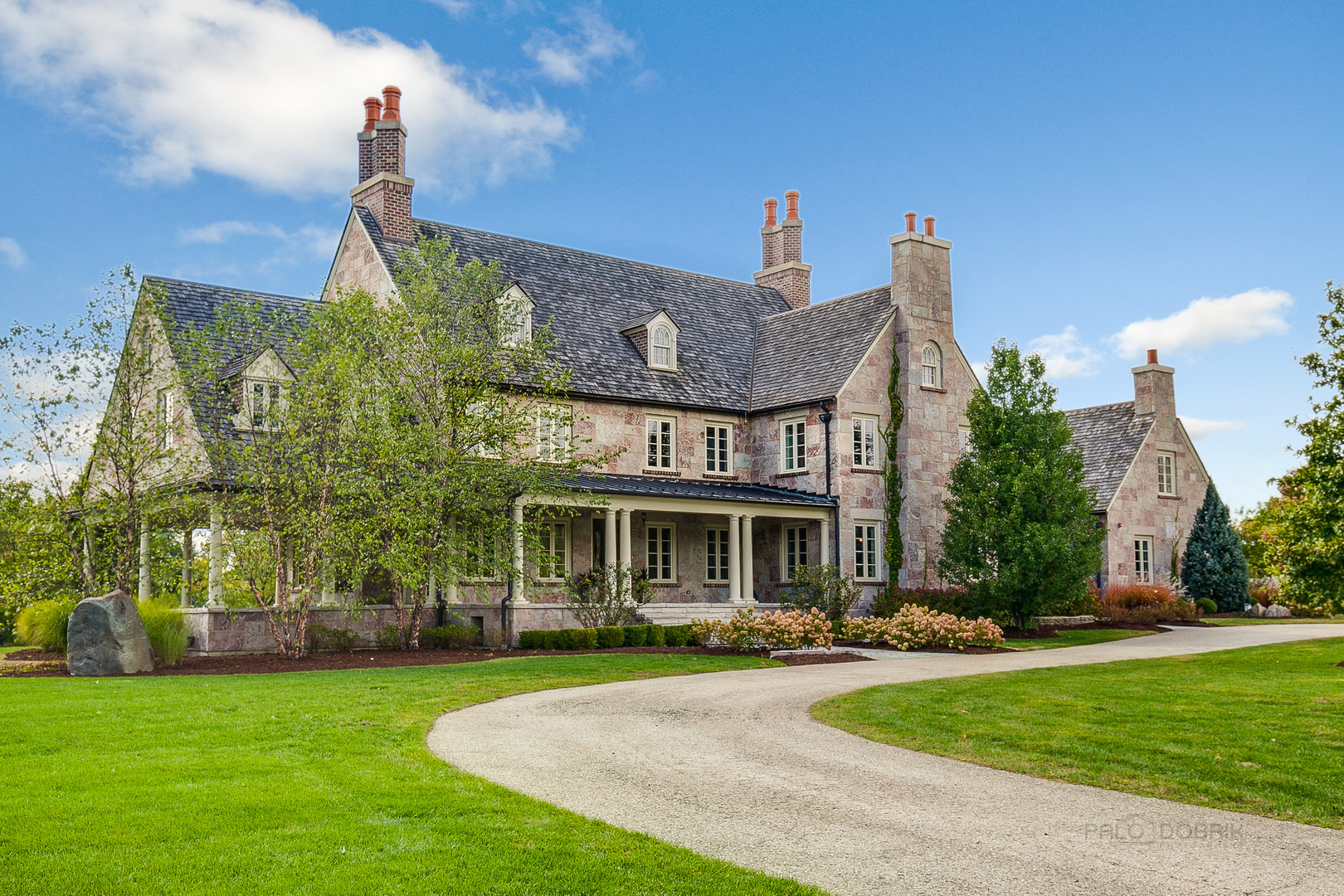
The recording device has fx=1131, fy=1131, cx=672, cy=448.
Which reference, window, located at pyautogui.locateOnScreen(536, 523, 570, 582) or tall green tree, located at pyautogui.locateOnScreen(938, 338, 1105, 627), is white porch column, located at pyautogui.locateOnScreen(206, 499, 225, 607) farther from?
tall green tree, located at pyautogui.locateOnScreen(938, 338, 1105, 627)

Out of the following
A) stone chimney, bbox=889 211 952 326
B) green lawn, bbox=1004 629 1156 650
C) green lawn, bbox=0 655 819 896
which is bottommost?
green lawn, bbox=1004 629 1156 650

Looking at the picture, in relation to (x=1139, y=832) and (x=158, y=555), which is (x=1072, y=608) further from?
(x=1139, y=832)

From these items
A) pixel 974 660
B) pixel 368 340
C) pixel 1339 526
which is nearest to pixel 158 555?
pixel 368 340

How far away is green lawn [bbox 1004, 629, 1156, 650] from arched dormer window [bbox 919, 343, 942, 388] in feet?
24.5

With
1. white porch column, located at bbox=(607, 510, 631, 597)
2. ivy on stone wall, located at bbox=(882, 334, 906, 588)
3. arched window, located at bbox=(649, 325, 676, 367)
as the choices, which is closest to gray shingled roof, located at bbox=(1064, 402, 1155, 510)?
ivy on stone wall, located at bbox=(882, 334, 906, 588)

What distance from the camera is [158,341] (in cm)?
2073

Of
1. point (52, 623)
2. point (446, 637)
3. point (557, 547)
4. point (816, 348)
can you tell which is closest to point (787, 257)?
point (816, 348)

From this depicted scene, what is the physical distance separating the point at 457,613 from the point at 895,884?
1955cm

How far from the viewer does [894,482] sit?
1177 inches

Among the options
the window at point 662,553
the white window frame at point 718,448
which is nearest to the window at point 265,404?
the window at point 662,553

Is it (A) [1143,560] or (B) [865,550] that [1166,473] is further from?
(B) [865,550]

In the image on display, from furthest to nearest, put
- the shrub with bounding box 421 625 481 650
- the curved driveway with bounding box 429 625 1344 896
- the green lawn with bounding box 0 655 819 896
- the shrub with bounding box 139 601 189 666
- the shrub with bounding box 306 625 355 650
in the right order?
the shrub with bounding box 421 625 481 650 < the shrub with bounding box 306 625 355 650 < the shrub with bounding box 139 601 189 666 < the curved driveway with bounding box 429 625 1344 896 < the green lawn with bounding box 0 655 819 896

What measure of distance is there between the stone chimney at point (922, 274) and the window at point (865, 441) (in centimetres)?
337

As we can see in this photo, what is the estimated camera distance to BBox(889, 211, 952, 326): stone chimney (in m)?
30.9
